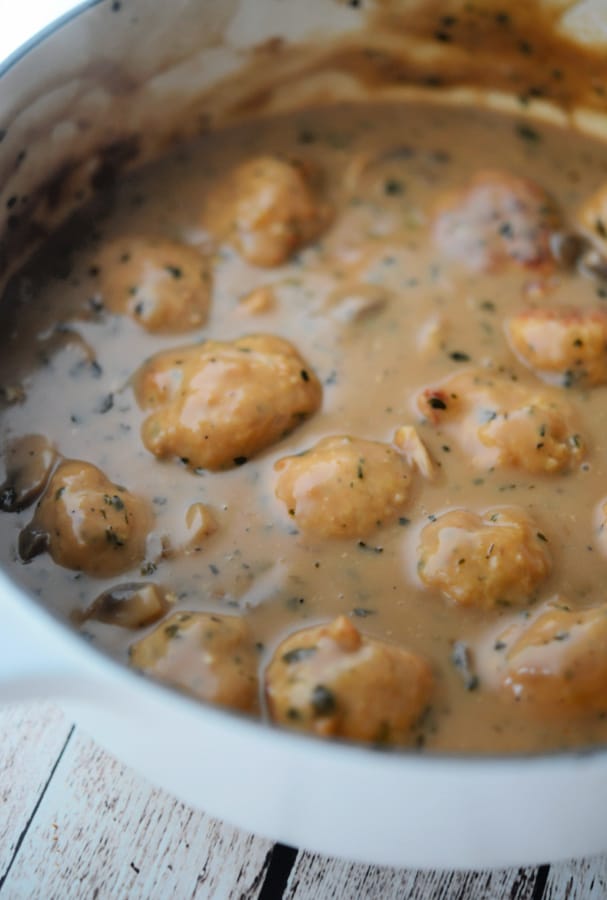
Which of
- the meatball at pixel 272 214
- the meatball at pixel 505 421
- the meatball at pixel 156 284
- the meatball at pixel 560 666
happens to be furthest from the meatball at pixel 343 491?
the meatball at pixel 272 214

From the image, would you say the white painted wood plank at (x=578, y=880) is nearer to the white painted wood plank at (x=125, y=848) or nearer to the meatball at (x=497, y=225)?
the white painted wood plank at (x=125, y=848)

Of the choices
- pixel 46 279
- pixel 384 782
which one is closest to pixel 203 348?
pixel 46 279

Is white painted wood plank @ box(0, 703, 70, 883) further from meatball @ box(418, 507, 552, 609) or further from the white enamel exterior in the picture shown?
meatball @ box(418, 507, 552, 609)

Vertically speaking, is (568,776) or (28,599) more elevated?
(28,599)

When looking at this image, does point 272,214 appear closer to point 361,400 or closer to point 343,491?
point 361,400

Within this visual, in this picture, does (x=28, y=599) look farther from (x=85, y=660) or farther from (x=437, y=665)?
(x=437, y=665)
